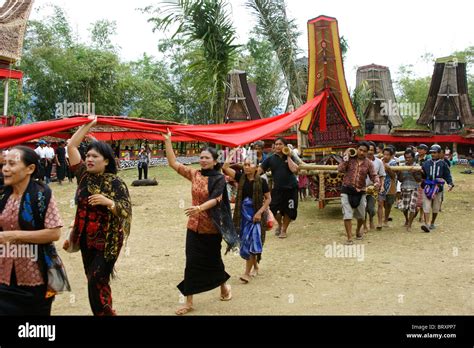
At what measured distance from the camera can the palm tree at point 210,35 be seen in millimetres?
7965

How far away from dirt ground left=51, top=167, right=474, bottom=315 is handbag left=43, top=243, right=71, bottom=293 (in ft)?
5.67

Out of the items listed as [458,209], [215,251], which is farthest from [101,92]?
[215,251]

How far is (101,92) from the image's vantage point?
31062 mm

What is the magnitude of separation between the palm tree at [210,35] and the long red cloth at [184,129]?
69.0 inches

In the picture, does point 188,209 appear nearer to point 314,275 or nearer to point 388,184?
point 314,275

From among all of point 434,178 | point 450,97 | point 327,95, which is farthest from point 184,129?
point 450,97

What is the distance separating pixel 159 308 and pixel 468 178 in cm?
1990

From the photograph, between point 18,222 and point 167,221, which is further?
point 167,221

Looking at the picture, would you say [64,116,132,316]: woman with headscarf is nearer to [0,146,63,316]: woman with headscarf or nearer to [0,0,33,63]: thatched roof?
[0,146,63,316]: woman with headscarf

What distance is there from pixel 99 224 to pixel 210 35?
484cm

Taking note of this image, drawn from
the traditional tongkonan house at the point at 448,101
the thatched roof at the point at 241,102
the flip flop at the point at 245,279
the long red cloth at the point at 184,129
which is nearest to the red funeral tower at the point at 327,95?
the long red cloth at the point at 184,129

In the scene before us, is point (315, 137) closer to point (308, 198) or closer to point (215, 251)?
point (308, 198)

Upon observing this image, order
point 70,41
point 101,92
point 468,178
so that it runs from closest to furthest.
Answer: point 468,178
point 101,92
point 70,41
